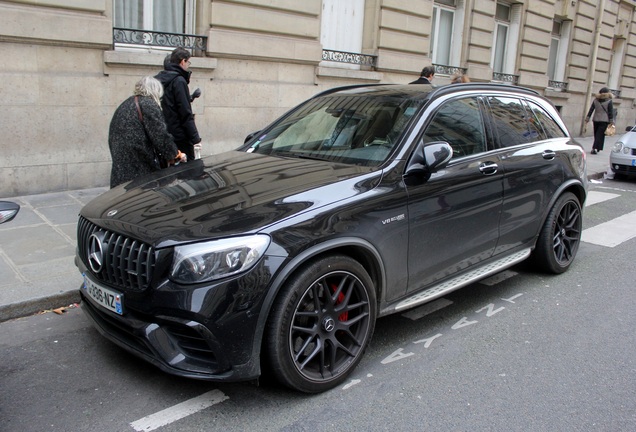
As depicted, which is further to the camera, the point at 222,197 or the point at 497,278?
the point at 497,278

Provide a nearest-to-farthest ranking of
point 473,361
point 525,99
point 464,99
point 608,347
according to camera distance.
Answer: point 473,361, point 608,347, point 464,99, point 525,99

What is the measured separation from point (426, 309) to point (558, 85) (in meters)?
17.7

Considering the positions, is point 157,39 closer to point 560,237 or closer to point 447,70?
point 560,237

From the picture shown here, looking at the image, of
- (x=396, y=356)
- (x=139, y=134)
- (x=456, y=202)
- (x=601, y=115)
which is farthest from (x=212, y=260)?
(x=601, y=115)

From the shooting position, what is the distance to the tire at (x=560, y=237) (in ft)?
16.8

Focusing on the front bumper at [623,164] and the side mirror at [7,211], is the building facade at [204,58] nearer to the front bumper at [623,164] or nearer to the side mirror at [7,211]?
the front bumper at [623,164]

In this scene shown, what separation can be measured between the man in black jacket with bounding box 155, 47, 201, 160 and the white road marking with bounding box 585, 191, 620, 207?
6308 mm

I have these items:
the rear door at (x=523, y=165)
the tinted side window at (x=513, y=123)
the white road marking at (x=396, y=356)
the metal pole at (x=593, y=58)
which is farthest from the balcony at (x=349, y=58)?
the metal pole at (x=593, y=58)

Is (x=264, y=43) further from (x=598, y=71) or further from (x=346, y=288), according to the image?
(x=598, y=71)

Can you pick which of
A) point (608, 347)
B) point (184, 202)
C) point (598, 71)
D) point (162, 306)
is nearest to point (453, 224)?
point (608, 347)

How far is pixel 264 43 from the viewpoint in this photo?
9727mm

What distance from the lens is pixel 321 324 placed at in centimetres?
319

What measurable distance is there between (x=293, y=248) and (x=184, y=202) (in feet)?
2.48

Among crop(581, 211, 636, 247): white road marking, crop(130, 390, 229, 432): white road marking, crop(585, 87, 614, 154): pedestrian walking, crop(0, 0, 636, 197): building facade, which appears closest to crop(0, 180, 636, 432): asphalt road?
crop(130, 390, 229, 432): white road marking
